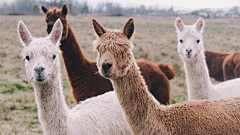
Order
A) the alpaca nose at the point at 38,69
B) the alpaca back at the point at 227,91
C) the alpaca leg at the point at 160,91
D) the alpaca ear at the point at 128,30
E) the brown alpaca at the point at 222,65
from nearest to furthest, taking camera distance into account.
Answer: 1. the alpaca ear at the point at 128,30
2. the alpaca nose at the point at 38,69
3. the alpaca back at the point at 227,91
4. the alpaca leg at the point at 160,91
5. the brown alpaca at the point at 222,65

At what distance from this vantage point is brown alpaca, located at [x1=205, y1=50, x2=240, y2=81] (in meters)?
6.70

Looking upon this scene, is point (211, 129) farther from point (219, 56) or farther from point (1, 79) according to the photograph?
point (1, 79)

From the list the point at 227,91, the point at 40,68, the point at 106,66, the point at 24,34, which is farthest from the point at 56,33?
the point at 227,91

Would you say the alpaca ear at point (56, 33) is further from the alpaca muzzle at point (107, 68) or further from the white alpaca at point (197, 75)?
the white alpaca at point (197, 75)

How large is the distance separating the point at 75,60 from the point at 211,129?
3009mm

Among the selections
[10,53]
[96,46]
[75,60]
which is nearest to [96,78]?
[75,60]

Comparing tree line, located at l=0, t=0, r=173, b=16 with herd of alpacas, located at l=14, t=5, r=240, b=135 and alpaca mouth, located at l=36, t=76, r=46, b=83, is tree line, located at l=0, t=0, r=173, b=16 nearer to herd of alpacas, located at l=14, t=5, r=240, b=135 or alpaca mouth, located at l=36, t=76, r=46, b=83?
herd of alpacas, located at l=14, t=5, r=240, b=135

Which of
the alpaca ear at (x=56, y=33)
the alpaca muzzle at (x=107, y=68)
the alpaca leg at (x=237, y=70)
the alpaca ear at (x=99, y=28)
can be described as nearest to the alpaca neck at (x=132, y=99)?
the alpaca muzzle at (x=107, y=68)

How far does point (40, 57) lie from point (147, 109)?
4.60 feet

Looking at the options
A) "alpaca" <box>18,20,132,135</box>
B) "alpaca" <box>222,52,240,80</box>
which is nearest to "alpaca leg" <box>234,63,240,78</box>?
"alpaca" <box>222,52,240,80</box>

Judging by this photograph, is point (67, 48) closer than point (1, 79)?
Yes

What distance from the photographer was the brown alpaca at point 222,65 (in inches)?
264

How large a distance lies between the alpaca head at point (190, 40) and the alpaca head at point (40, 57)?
2356mm

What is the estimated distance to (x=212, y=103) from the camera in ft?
7.23
